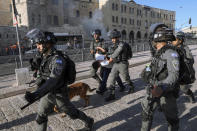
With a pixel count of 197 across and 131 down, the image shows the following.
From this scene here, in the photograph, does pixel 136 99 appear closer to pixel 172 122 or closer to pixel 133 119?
pixel 133 119

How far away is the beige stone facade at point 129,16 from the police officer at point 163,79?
50.8 m

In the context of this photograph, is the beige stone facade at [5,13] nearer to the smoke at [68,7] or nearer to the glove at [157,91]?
the smoke at [68,7]

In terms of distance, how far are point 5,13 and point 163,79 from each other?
180ft

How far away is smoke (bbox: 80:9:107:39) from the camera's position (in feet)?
164

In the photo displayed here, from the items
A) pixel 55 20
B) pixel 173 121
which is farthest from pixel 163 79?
pixel 55 20

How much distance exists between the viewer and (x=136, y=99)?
4605 mm

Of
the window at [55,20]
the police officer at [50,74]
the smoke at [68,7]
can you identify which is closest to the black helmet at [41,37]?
the police officer at [50,74]

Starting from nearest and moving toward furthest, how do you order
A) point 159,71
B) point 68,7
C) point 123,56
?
point 159,71, point 123,56, point 68,7

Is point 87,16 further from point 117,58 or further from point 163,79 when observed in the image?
point 163,79

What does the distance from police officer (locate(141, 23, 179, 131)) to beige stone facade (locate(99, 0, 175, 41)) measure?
5076 centimetres

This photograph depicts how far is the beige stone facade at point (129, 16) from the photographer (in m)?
51.8

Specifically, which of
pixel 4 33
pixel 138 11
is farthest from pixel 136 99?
pixel 138 11

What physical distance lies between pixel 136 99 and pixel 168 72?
2667mm

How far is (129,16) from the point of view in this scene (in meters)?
56.5
